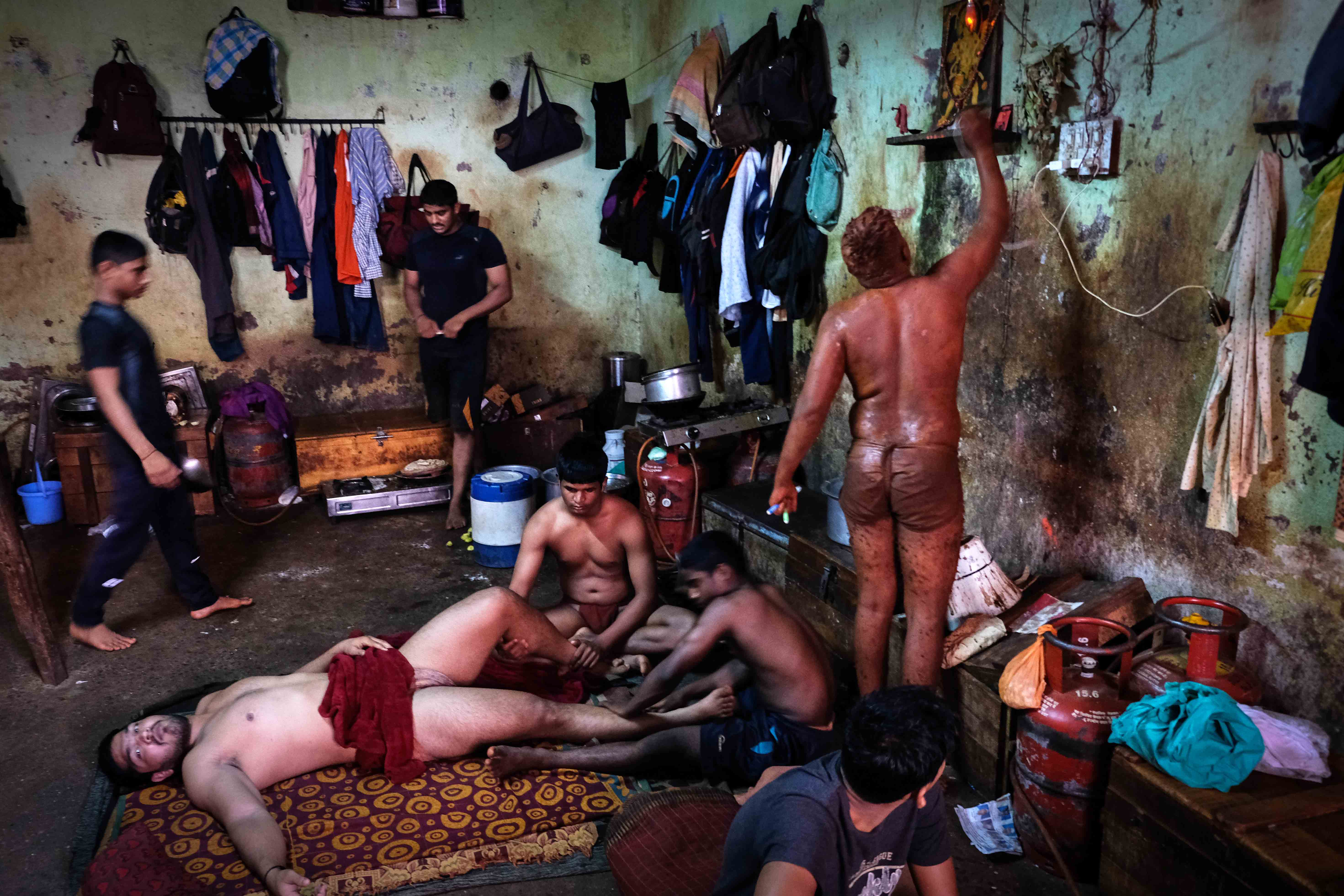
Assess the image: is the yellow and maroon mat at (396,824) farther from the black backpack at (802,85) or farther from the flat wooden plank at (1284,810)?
the black backpack at (802,85)

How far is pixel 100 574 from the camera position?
4.53 metres

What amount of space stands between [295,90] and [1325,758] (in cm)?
750

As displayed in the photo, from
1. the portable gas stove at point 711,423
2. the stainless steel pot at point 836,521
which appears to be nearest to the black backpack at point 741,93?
the portable gas stove at point 711,423

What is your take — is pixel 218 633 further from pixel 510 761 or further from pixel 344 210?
pixel 344 210

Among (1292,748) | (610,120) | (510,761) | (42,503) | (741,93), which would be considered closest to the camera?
(1292,748)

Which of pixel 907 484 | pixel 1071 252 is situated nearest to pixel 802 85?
pixel 1071 252

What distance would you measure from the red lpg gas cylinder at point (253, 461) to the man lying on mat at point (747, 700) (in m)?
4.20

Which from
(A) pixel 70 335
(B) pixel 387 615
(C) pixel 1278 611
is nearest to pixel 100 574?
(B) pixel 387 615

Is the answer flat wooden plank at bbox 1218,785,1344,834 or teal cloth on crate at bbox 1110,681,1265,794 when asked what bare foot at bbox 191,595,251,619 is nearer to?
teal cloth on crate at bbox 1110,681,1265,794

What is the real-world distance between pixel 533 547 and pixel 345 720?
1212 mm

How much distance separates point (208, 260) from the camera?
7004 millimetres

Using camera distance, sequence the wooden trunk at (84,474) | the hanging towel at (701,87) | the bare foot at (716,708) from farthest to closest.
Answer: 1. the wooden trunk at (84,474)
2. the hanging towel at (701,87)
3. the bare foot at (716,708)

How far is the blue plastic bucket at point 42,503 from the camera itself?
6402 mm

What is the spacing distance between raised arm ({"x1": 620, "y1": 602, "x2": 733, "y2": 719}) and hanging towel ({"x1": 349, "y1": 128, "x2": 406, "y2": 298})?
4934 mm
